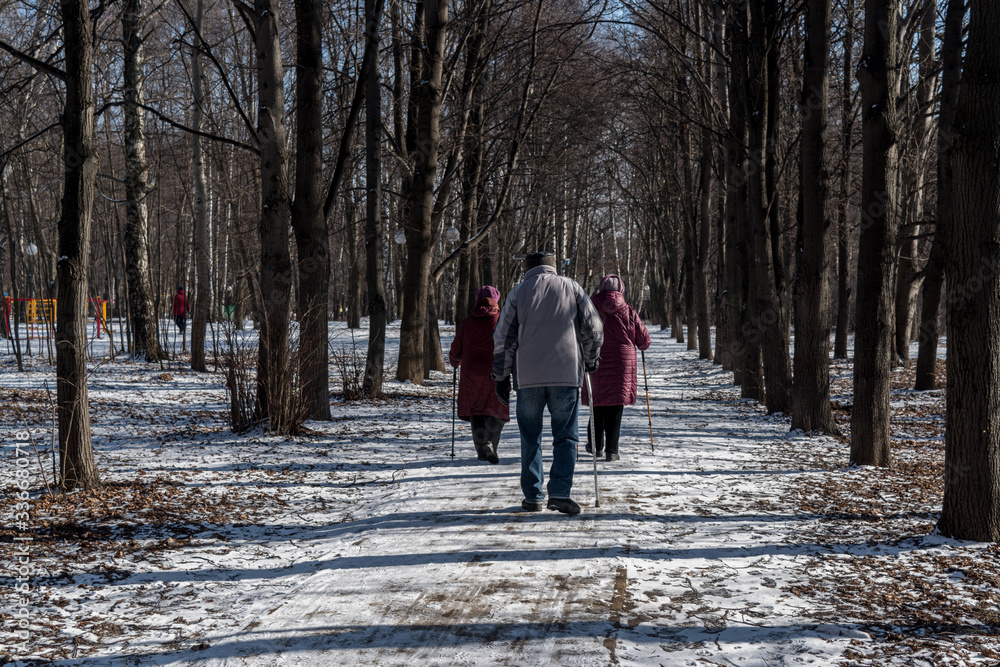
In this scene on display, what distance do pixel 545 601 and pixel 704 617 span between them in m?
0.85

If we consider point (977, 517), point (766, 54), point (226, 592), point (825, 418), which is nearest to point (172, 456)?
point (226, 592)

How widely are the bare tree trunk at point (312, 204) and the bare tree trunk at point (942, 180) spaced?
814 cm

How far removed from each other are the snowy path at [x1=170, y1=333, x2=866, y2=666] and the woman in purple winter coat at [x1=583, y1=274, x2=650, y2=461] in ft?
2.75

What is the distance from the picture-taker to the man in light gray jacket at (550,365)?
6207 millimetres

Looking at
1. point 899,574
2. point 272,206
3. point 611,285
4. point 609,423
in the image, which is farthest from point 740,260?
point 899,574

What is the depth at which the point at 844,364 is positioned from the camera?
2242 cm

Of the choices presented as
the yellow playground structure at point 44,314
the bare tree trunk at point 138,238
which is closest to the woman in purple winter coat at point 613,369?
the yellow playground structure at point 44,314

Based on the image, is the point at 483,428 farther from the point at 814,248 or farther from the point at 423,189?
the point at 423,189

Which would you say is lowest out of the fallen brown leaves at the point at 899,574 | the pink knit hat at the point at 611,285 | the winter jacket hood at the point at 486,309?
the fallen brown leaves at the point at 899,574

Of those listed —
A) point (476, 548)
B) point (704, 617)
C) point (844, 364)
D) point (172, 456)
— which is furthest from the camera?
point (844, 364)

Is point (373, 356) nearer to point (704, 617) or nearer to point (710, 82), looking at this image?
point (704, 617)

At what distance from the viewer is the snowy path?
3.69 m

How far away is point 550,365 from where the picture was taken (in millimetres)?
6203

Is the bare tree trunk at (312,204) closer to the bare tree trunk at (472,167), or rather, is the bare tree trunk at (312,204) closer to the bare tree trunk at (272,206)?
the bare tree trunk at (272,206)
